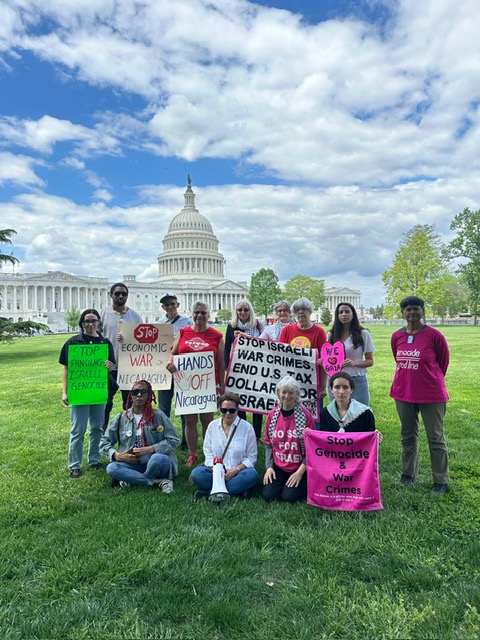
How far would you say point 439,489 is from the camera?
18.1ft

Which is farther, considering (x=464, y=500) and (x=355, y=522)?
(x=464, y=500)

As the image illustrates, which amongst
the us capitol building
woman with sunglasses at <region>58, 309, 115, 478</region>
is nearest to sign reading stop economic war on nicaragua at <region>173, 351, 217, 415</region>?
woman with sunglasses at <region>58, 309, 115, 478</region>

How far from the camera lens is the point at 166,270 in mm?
135875

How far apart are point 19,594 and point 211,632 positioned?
1.60 meters

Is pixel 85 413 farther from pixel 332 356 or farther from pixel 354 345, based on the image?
pixel 354 345

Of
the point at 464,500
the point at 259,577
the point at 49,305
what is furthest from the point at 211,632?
the point at 49,305

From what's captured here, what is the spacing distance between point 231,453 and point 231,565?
5.62 ft

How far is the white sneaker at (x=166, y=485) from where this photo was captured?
5609mm

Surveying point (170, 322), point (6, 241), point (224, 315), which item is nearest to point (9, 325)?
point (6, 241)

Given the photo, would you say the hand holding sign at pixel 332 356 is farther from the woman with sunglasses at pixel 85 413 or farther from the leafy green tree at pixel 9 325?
the leafy green tree at pixel 9 325

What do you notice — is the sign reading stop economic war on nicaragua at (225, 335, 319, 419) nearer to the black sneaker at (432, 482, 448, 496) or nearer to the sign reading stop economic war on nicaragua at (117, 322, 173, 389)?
the sign reading stop economic war on nicaragua at (117, 322, 173, 389)

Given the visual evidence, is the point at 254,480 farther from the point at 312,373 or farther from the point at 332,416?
the point at 312,373

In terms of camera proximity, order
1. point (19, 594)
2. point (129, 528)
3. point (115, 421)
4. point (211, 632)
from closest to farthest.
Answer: point (211, 632)
point (19, 594)
point (129, 528)
point (115, 421)

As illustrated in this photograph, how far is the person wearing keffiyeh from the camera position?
17.3 feet
